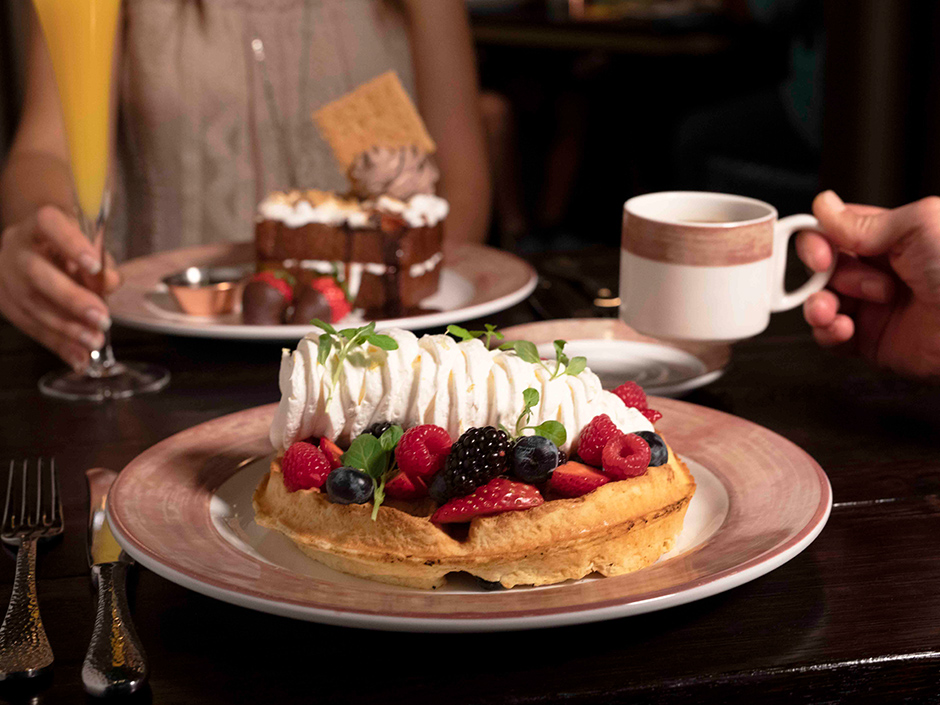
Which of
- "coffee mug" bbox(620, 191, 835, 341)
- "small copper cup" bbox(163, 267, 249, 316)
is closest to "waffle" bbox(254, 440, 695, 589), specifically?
"coffee mug" bbox(620, 191, 835, 341)

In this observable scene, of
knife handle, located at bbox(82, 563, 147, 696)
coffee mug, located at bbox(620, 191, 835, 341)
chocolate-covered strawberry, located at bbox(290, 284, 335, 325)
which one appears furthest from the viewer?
chocolate-covered strawberry, located at bbox(290, 284, 335, 325)

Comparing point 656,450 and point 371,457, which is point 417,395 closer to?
point 371,457

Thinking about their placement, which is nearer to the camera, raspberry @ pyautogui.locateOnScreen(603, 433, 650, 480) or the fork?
the fork

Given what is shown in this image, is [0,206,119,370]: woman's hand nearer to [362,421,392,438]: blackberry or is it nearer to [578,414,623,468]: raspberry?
[362,421,392,438]: blackberry

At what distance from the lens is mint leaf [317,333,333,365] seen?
41.9 inches

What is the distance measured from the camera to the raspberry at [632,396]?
114 cm

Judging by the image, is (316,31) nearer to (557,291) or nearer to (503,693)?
(557,291)

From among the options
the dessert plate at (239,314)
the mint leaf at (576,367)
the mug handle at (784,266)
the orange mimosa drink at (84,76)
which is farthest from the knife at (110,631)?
the mug handle at (784,266)

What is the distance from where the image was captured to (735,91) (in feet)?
22.6

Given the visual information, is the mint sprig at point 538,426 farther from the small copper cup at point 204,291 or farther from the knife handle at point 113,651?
the small copper cup at point 204,291

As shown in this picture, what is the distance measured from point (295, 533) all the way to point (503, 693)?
291 mm

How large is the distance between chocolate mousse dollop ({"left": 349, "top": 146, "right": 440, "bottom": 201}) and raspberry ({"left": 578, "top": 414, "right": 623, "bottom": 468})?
1.46 m

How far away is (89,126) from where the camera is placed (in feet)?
5.33

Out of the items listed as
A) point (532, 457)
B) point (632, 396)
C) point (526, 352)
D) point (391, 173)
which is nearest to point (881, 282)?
point (632, 396)
